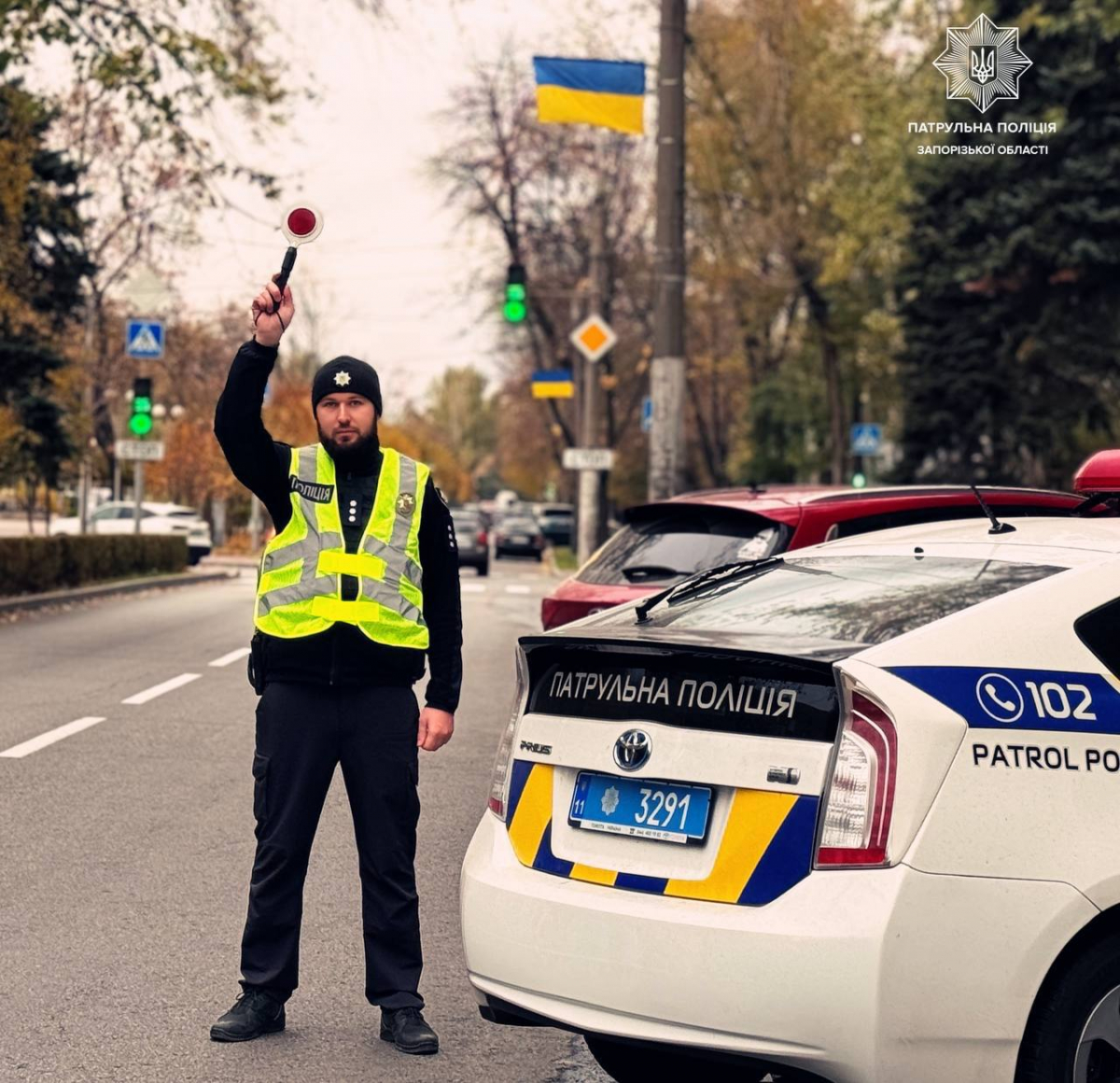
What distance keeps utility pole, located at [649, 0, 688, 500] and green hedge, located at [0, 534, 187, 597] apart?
8.67 metres

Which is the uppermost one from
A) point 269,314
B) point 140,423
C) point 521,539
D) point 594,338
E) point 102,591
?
point 594,338

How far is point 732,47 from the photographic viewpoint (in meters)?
41.8

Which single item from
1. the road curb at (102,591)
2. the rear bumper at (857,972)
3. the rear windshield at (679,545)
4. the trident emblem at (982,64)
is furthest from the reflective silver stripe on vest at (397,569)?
the trident emblem at (982,64)

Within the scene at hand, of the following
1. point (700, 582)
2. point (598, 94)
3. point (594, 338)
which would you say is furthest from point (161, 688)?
point (594, 338)

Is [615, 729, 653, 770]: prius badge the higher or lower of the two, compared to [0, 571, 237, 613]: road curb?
higher

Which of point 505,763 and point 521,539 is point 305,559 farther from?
point 521,539

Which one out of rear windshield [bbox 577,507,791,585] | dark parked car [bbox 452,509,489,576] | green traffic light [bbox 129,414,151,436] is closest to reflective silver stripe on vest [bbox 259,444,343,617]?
rear windshield [bbox 577,507,791,585]

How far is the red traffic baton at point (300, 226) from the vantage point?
18.3 ft

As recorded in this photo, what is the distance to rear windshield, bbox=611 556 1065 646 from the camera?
437cm

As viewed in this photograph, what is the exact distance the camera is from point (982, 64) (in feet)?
100

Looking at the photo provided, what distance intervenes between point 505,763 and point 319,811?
0.89 meters

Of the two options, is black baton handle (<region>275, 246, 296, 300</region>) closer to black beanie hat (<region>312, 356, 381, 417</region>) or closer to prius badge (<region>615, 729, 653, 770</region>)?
black beanie hat (<region>312, 356, 381, 417</region>)

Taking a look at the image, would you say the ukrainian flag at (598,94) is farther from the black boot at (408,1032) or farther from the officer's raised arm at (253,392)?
the black boot at (408,1032)

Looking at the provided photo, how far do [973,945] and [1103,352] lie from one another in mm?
26500
